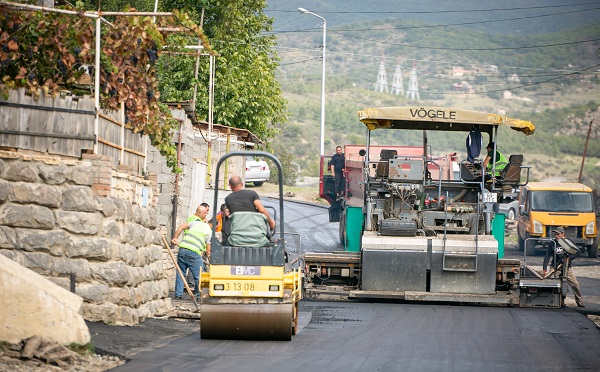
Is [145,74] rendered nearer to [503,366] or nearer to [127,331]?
[127,331]

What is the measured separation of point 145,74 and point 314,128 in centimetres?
8828

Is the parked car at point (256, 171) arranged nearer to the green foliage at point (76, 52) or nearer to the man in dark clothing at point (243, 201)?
the green foliage at point (76, 52)

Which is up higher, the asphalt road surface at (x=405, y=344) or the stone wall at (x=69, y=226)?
the stone wall at (x=69, y=226)

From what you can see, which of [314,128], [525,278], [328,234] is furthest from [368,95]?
[525,278]

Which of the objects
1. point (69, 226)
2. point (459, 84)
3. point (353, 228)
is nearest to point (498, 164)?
point (353, 228)

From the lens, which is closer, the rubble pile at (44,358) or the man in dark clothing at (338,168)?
the rubble pile at (44,358)

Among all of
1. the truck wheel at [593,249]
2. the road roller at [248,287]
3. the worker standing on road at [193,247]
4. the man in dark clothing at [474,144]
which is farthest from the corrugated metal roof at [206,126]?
the truck wheel at [593,249]

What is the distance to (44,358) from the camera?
1012 centimetres

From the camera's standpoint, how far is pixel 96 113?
1395cm

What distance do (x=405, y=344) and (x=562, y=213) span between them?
24879mm

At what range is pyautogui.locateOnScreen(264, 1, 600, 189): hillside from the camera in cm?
10344

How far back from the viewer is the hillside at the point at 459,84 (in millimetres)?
103438

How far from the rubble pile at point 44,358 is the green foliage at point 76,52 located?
4.63 metres

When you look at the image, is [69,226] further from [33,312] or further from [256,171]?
[256,171]
